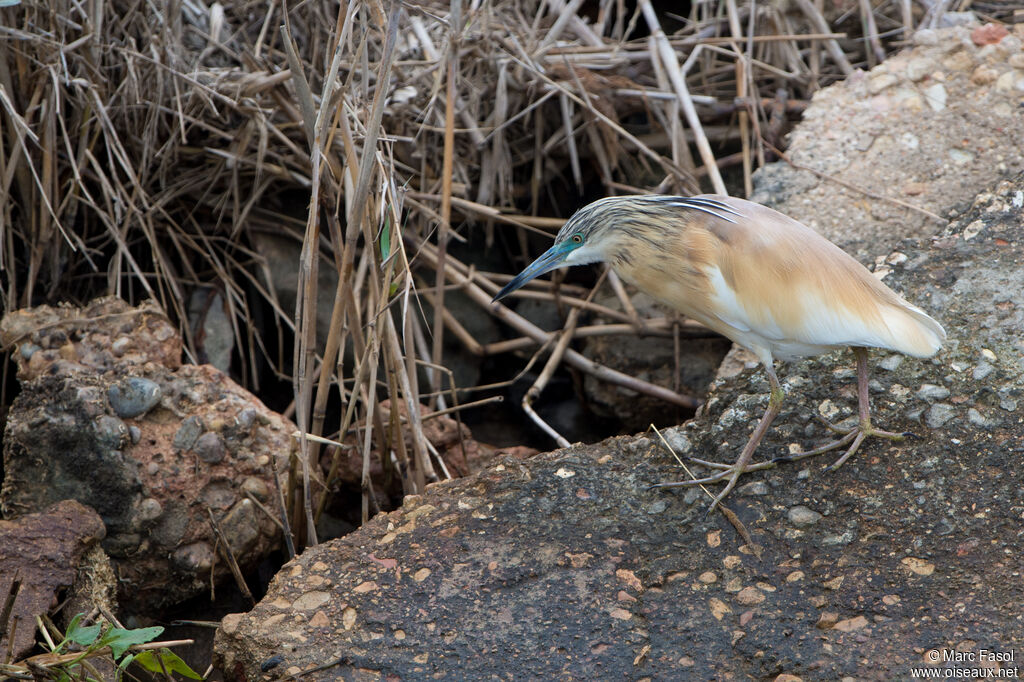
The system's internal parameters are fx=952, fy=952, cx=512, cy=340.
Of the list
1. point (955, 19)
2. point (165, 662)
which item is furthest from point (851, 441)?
point (955, 19)

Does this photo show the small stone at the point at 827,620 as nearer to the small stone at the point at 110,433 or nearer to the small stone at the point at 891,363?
the small stone at the point at 891,363

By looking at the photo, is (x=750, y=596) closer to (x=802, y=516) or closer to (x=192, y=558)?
(x=802, y=516)

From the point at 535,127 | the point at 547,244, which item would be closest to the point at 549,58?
the point at 535,127

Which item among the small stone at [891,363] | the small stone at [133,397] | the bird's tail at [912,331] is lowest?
the small stone at [891,363]

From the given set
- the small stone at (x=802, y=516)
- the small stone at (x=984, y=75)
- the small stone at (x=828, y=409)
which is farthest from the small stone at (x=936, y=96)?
the small stone at (x=802, y=516)

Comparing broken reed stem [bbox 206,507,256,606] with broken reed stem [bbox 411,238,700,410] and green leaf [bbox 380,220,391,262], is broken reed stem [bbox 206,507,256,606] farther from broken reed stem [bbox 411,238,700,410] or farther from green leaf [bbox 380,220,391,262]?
broken reed stem [bbox 411,238,700,410]

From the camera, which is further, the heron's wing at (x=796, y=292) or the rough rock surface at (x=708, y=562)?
the heron's wing at (x=796, y=292)

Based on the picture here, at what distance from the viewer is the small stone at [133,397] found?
3.13 meters

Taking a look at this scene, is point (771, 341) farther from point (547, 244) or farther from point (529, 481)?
point (547, 244)

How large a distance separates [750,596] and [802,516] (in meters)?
0.35

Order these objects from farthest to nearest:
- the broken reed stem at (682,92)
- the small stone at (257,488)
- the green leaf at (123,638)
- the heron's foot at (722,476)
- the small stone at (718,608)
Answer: the broken reed stem at (682,92), the small stone at (257,488), the heron's foot at (722,476), the small stone at (718,608), the green leaf at (123,638)

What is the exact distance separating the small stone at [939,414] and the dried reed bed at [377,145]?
4.17 ft

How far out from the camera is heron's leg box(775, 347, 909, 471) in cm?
288

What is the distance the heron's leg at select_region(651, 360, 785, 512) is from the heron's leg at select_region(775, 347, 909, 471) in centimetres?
11
